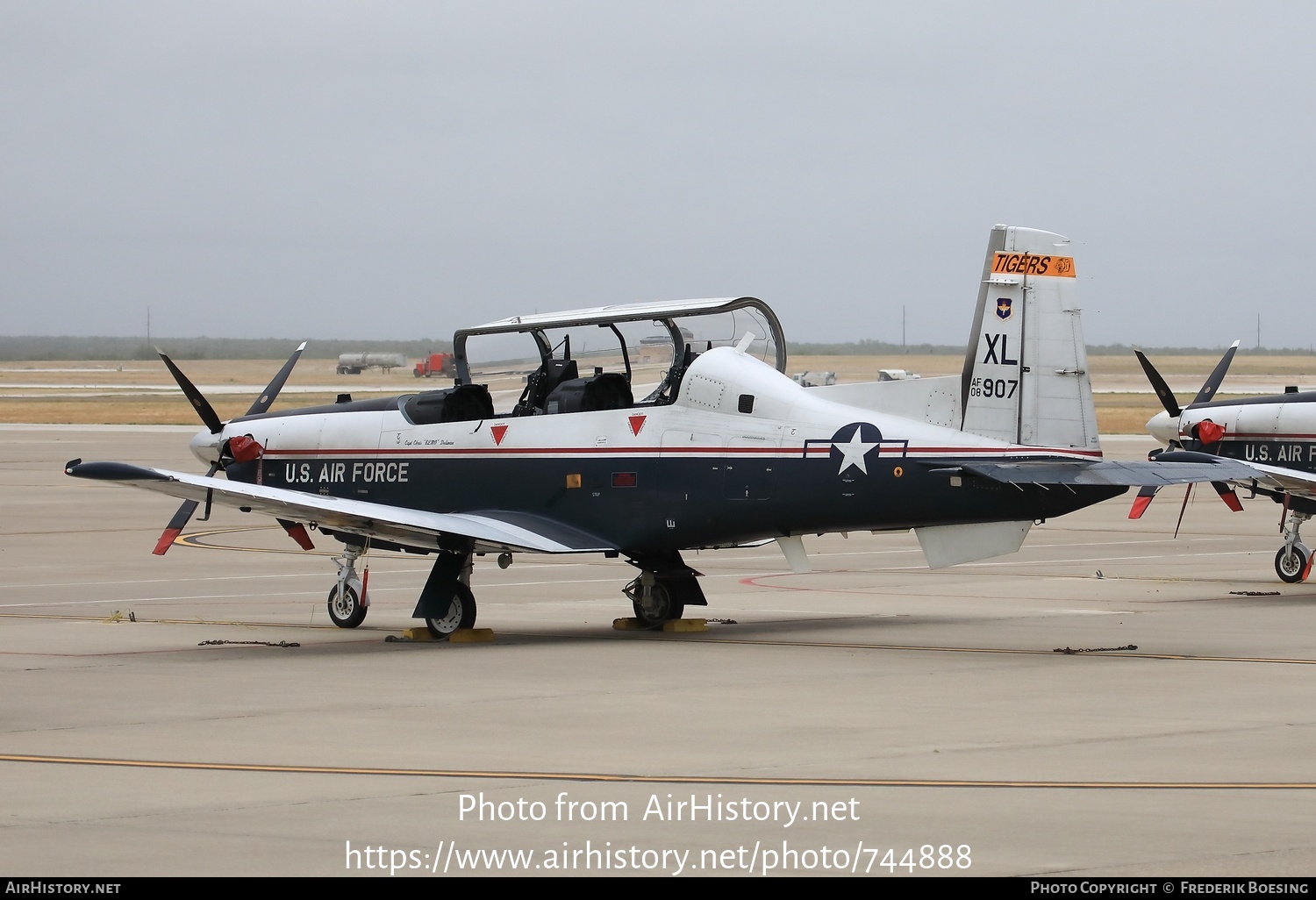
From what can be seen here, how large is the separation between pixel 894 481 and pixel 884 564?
414 inches

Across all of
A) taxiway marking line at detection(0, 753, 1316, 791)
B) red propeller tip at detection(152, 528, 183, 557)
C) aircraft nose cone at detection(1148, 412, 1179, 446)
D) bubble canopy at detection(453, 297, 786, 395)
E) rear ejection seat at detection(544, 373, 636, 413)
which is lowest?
red propeller tip at detection(152, 528, 183, 557)

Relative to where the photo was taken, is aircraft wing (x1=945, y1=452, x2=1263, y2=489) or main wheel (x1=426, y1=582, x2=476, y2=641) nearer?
aircraft wing (x1=945, y1=452, x2=1263, y2=489)

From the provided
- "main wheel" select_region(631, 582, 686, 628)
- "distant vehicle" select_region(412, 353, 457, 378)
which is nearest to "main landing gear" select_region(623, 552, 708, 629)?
"main wheel" select_region(631, 582, 686, 628)

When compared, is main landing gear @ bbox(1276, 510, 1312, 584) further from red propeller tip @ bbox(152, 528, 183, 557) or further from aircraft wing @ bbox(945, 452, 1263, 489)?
red propeller tip @ bbox(152, 528, 183, 557)

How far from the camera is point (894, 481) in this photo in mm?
15086

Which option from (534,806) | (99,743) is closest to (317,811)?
(534,806)

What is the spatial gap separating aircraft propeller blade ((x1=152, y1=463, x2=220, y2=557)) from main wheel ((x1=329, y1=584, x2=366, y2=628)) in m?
1.65

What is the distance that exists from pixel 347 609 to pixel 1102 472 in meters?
7.64

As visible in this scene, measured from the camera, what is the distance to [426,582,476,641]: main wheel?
648 inches

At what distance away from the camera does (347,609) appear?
17.7 meters

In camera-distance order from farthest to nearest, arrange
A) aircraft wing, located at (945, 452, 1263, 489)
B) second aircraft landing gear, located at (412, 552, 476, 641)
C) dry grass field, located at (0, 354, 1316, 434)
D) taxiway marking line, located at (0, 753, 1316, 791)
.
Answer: dry grass field, located at (0, 354, 1316, 434), second aircraft landing gear, located at (412, 552, 476, 641), aircraft wing, located at (945, 452, 1263, 489), taxiway marking line, located at (0, 753, 1316, 791)

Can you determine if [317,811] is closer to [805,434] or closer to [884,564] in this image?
[805,434]

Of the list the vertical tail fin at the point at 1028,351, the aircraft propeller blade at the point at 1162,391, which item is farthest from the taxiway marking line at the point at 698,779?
the aircraft propeller blade at the point at 1162,391

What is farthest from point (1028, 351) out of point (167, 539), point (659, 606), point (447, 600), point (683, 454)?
point (167, 539)
